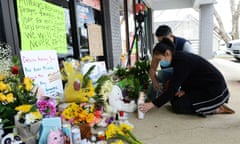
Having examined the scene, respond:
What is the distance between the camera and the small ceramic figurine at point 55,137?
0.99 meters

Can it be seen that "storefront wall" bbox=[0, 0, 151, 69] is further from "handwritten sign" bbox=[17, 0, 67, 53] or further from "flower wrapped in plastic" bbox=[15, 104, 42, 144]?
"flower wrapped in plastic" bbox=[15, 104, 42, 144]

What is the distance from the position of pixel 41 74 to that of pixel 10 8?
46cm

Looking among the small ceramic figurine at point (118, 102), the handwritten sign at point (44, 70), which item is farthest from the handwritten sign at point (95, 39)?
the handwritten sign at point (44, 70)

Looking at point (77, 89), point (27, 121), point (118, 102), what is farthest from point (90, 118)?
point (118, 102)

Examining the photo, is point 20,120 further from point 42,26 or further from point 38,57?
point 42,26

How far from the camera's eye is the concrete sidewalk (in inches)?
56.3

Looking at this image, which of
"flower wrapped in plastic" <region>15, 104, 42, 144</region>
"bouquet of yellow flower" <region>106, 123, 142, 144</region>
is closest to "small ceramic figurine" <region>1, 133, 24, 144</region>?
"flower wrapped in plastic" <region>15, 104, 42, 144</region>

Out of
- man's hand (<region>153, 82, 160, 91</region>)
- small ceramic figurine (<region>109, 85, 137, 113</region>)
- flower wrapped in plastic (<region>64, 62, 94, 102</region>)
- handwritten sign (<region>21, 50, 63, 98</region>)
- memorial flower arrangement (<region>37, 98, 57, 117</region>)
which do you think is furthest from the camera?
man's hand (<region>153, 82, 160, 91</region>)

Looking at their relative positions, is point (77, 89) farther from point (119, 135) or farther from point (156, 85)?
point (156, 85)

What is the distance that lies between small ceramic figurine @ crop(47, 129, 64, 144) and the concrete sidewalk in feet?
A: 2.07

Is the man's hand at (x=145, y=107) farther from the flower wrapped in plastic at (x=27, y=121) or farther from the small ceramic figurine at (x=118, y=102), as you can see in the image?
the flower wrapped in plastic at (x=27, y=121)

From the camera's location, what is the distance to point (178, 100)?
1.97 metres

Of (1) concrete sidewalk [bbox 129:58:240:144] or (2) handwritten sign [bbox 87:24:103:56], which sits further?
(2) handwritten sign [bbox 87:24:103:56]

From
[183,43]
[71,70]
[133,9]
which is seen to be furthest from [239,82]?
[71,70]
